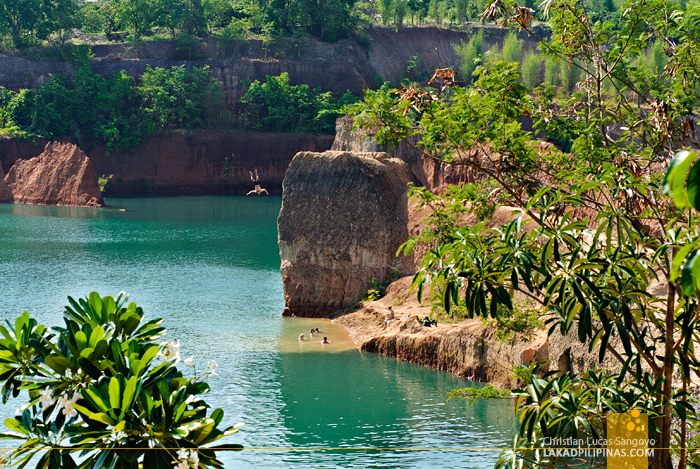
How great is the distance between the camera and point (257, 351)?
19.8 meters

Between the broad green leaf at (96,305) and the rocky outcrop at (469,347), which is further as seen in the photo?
the rocky outcrop at (469,347)

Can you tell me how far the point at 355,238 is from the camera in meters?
23.7

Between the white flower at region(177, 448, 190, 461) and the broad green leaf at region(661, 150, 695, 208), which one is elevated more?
the broad green leaf at region(661, 150, 695, 208)

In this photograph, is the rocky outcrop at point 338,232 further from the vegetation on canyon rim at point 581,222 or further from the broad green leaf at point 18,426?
the broad green leaf at point 18,426

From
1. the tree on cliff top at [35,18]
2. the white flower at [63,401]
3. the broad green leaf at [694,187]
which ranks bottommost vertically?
the white flower at [63,401]

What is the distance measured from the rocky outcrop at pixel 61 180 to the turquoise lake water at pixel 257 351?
27.4 feet

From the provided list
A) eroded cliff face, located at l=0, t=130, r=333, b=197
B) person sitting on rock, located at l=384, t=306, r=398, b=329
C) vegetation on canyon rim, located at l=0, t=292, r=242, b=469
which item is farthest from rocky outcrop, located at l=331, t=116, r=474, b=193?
vegetation on canyon rim, located at l=0, t=292, r=242, b=469

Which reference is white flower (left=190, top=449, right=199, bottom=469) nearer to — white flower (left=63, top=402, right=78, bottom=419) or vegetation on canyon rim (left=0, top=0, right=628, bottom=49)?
white flower (left=63, top=402, right=78, bottom=419)

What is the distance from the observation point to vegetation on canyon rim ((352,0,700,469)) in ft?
18.0

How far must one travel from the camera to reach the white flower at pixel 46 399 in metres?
5.49

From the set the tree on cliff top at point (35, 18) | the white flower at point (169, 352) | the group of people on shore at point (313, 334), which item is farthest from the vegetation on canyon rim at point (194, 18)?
the white flower at point (169, 352)

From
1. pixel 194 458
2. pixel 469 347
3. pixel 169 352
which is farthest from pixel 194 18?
pixel 194 458

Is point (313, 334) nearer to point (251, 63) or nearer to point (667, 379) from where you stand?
point (667, 379)

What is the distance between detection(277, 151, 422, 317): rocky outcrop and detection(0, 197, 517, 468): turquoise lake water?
1.25 metres
